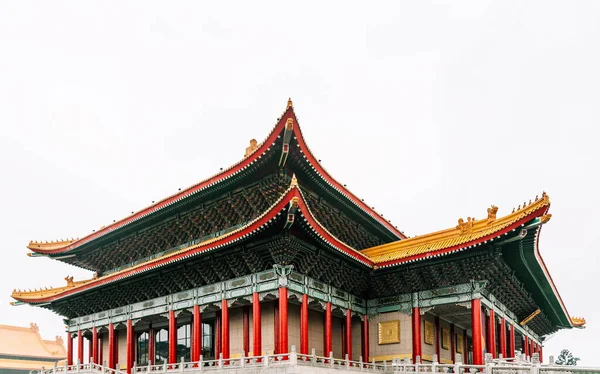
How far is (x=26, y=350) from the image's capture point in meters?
52.0

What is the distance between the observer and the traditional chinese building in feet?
66.5

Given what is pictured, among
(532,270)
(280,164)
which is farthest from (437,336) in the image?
(280,164)

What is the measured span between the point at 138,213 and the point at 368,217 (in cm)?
1084

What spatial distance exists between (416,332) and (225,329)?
7.43m

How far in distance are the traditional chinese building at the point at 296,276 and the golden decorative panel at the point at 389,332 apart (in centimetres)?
4

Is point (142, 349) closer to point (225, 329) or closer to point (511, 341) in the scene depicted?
point (225, 329)

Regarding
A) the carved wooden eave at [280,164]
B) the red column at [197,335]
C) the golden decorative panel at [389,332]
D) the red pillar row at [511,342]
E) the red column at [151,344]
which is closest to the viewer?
the carved wooden eave at [280,164]

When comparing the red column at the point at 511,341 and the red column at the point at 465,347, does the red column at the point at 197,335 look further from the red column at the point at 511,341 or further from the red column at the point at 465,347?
the red column at the point at 511,341

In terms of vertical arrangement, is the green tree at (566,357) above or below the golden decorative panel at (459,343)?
below

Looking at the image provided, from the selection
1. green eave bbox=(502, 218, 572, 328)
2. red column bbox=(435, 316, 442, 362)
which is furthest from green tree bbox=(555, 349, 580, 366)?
red column bbox=(435, 316, 442, 362)

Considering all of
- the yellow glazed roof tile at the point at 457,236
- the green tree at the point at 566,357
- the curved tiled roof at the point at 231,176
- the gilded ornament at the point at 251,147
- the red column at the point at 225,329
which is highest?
the gilded ornament at the point at 251,147

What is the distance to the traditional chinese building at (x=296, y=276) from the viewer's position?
20281mm

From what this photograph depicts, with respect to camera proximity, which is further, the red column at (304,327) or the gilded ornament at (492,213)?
the gilded ornament at (492,213)

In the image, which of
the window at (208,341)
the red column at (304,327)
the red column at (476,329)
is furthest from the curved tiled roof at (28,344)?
the red column at (476,329)
